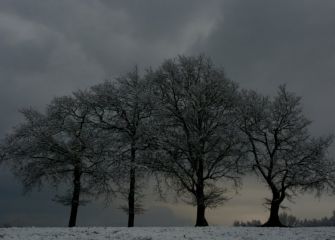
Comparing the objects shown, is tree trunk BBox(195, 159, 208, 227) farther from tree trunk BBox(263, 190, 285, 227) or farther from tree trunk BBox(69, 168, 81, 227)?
tree trunk BBox(69, 168, 81, 227)

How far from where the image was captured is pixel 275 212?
4169cm

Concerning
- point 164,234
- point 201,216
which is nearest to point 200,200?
point 201,216

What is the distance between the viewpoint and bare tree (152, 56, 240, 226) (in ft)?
129

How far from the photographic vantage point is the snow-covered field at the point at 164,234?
28297 mm

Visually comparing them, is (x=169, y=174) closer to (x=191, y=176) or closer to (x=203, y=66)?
(x=191, y=176)

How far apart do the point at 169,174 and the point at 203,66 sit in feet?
31.8

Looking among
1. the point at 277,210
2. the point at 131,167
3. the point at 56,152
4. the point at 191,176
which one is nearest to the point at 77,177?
the point at 56,152

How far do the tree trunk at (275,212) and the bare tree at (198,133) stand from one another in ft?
12.3

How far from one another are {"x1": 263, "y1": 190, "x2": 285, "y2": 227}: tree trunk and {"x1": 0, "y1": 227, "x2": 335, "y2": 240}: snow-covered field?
26.7 ft

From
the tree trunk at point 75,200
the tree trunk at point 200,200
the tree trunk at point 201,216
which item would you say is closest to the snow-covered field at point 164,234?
the tree trunk at point 201,216

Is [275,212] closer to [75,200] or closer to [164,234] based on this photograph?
[164,234]

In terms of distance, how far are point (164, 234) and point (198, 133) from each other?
1150cm

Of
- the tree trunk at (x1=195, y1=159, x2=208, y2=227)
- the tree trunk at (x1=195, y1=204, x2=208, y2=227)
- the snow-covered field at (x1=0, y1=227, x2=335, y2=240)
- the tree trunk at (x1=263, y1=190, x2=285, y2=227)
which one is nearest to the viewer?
the snow-covered field at (x1=0, y1=227, x2=335, y2=240)

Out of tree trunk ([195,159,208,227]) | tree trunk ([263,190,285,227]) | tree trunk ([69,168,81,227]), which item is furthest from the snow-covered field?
tree trunk ([69,168,81,227])
